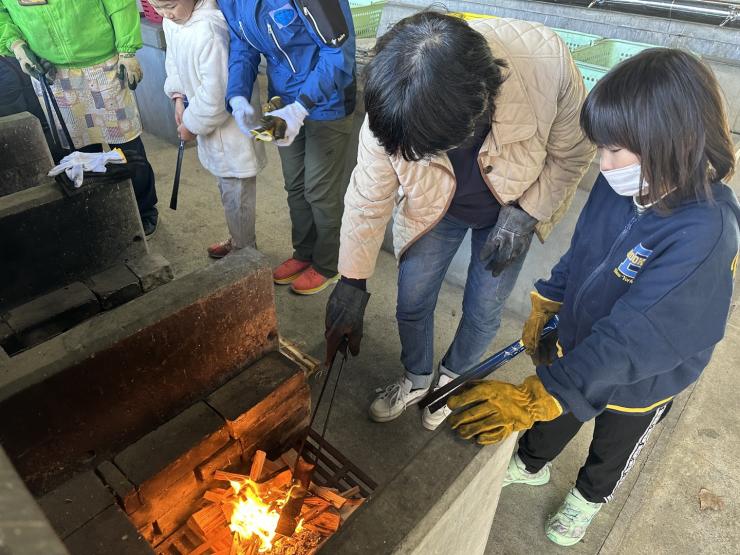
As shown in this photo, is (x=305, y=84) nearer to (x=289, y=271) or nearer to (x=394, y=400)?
(x=289, y=271)

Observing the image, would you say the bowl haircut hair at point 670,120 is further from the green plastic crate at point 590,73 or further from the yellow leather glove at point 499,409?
the green plastic crate at point 590,73

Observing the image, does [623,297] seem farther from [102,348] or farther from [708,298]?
[102,348]

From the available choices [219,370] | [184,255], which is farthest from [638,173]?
[184,255]

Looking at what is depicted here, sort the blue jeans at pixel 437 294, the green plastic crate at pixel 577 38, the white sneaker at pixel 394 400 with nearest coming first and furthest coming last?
the blue jeans at pixel 437 294 → the white sneaker at pixel 394 400 → the green plastic crate at pixel 577 38

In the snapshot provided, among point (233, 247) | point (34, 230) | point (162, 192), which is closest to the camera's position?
point (34, 230)

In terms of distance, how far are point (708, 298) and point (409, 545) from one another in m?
0.92

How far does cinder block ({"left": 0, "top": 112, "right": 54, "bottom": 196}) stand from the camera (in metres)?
2.52

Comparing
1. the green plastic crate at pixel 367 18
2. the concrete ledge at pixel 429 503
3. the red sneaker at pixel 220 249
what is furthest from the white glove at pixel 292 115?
the green plastic crate at pixel 367 18

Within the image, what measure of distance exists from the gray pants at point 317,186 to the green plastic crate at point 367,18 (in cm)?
161

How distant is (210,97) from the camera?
2.64 metres

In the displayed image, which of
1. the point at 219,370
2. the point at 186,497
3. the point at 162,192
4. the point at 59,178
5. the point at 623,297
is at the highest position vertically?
the point at 623,297

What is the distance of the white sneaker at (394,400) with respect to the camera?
245 cm

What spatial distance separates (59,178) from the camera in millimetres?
2217

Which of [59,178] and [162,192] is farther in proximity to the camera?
[162,192]
